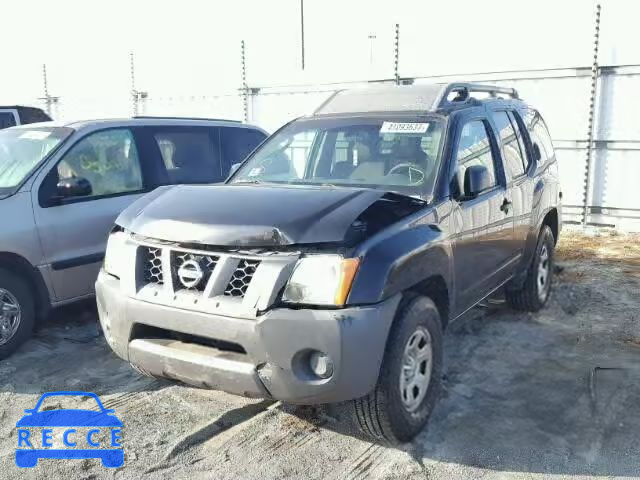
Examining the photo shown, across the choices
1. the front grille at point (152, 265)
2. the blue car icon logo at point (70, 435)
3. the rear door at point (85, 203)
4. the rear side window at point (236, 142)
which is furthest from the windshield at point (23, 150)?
the front grille at point (152, 265)

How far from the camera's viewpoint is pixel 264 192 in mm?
3367

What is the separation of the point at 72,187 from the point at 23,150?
0.74 m

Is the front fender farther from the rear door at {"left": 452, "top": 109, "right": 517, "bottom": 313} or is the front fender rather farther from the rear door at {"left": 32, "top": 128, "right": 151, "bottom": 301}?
the rear door at {"left": 32, "top": 128, "right": 151, "bottom": 301}

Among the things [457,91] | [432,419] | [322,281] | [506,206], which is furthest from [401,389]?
[457,91]

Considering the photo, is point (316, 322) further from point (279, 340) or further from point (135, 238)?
point (135, 238)

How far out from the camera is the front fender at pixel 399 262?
9.21 feet

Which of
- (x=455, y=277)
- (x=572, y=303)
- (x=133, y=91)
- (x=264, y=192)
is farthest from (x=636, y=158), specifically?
(x=133, y=91)

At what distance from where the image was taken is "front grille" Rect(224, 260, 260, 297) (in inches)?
113

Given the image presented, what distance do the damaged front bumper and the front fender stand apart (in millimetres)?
68

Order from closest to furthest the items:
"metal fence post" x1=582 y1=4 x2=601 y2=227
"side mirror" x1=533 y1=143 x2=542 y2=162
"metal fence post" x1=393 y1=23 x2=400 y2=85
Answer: "side mirror" x1=533 y1=143 x2=542 y2=162 < "metal fence post" x1=582 y1=4 x2=601 y2=227 < "metal fence post" x1=393 y1=23 x2=400 y2=85

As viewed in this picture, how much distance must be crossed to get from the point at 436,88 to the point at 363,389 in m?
2.36

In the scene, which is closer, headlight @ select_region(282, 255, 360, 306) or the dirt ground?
headlight @ select_region(282, 255, 360, 306)

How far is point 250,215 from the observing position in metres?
3.00

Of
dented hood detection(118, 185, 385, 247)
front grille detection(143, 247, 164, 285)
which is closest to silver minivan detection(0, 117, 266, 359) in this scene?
dented hood detection(118, 185, 385, 247)
